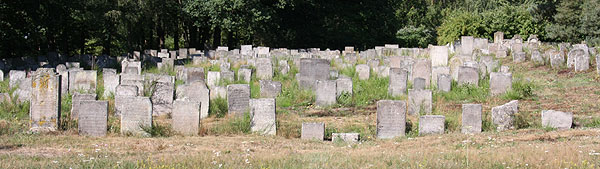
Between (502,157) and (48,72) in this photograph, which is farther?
(48,72)

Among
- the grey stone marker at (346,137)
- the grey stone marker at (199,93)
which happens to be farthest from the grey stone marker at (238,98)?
the grey stone marker at (346,137)

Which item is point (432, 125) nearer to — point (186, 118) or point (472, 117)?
point (472, 117)

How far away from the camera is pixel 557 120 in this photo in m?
13.6

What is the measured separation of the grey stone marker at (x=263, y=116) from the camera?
45.5ft

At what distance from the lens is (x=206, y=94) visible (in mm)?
16172

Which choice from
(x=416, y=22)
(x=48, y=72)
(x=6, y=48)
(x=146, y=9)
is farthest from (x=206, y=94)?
(x=416, y=22)

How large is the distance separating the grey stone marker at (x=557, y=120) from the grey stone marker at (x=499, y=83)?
5.15m

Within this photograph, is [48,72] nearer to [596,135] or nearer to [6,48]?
[596,135]

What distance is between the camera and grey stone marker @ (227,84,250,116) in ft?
50.8

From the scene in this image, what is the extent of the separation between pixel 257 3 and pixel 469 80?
23006mm

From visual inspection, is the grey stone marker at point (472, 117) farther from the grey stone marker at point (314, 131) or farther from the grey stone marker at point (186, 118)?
the grey stone marker at point (186, 118)

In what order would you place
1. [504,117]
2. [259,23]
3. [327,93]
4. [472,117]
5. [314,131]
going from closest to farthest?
[314,131] → [472,117] → [504,117] → [327,93] → [259,23]

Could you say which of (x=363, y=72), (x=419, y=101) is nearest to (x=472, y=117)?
(x=419, y=101)

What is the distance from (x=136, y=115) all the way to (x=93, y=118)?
30.2 inches
